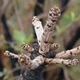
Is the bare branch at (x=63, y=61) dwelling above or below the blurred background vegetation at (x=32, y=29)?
above

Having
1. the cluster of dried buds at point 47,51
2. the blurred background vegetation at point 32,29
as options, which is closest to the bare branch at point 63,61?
the cluster of dried buds at point 47,51

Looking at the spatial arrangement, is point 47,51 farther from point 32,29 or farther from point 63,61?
point 32,29

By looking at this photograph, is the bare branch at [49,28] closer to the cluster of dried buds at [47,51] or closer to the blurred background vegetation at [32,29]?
the cluster of dried buds at [47,51]

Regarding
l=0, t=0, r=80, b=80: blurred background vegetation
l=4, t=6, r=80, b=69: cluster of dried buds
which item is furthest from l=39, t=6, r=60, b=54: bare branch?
l=0, t=0, r=80, b=80: blurred background vegetation

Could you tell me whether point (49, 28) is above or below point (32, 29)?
above

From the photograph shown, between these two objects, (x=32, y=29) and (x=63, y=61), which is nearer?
(x=63, y=61)

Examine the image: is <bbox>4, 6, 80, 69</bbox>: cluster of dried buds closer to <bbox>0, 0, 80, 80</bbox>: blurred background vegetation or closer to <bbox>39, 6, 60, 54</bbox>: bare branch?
<bbox>39, 6, 60, 54</bbox>: bare branch

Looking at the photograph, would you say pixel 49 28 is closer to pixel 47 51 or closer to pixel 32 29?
pixel 47 51

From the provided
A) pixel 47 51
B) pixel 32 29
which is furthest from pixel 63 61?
pixel 32 29
